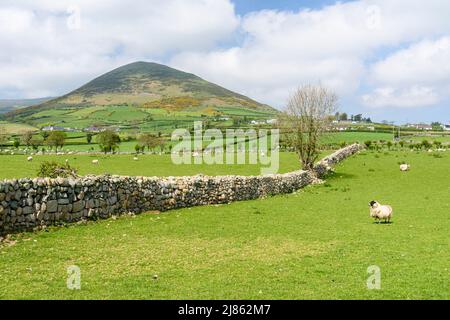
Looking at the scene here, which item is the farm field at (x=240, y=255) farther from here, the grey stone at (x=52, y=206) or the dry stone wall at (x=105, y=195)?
the grey stone at (x=52, y=206)

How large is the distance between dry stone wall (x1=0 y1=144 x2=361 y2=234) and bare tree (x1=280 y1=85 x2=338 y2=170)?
32.8 feet

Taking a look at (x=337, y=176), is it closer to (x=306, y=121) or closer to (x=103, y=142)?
(x=306, y=121)

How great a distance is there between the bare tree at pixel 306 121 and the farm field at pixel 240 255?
1576 centimetres

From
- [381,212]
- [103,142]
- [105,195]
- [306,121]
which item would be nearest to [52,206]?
[105,195]

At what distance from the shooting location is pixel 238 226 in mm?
16688

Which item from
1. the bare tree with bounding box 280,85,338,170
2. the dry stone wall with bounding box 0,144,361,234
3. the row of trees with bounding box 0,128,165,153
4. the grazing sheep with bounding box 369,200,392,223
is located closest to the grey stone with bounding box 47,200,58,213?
the dry stone wall with bounding box 0,144,361,234

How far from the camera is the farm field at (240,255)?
9.12 meters

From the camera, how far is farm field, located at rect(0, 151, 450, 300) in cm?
912

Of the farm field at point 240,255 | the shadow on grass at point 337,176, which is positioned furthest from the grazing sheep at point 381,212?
the shadow on grass at point 337,176

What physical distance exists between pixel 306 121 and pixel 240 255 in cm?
2701

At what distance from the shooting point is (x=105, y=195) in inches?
698

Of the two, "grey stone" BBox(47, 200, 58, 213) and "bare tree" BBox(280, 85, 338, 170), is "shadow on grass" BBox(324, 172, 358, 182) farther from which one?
"grey stone" BBox(47, 200, 58, 213)

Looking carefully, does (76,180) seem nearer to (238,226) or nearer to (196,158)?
(238,226)
